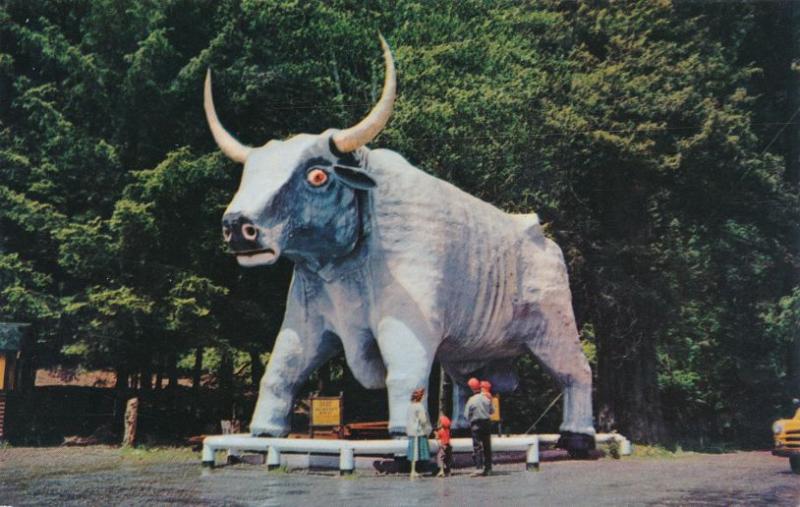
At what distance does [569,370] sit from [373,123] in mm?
4744

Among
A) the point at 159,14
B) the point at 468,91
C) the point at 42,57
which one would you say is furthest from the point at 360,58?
the point at 42,57

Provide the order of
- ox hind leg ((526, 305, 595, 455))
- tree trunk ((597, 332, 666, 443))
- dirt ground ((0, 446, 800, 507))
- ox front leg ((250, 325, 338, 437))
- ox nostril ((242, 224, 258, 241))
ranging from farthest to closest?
tree trunk ((597, 332, 666, 443)) → ox hind leg ((526, 305, 595, 455)) → ox front leg ((250, 325, 338, 437)) → ox nostril ((242, 224, 258, 241)) → dirt ground ((0, 446, 800, 507))

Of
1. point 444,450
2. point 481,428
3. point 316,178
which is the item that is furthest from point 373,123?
point 444,450

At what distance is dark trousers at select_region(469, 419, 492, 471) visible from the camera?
414 inches

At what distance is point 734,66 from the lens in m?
20.8

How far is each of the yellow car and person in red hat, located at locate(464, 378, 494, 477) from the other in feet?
14.2

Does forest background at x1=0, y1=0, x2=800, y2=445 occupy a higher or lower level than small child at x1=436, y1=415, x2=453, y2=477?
higher

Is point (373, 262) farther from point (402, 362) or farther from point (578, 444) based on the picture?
point (578, 444)

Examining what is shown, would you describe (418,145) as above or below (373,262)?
above

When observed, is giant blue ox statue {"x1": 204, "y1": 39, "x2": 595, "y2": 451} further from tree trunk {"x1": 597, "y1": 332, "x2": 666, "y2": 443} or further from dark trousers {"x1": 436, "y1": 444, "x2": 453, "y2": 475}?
tree trunk {"x1": 597, "y1": 332, "x2": 666, "y2": 443}

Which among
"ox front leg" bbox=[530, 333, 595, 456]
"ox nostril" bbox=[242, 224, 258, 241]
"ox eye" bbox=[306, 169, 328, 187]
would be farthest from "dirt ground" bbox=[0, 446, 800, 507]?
"ox eye" bbox=[306, 169, 328, 187]

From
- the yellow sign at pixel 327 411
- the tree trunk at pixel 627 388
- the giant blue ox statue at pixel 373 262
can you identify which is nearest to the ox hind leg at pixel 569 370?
the giant blue ox statue at pixel 373 262

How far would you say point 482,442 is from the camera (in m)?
10.6

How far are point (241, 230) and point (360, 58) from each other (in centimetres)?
1052
